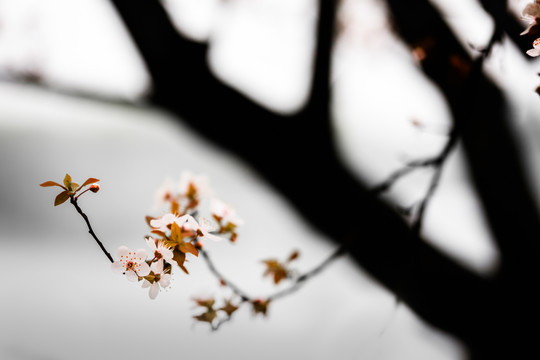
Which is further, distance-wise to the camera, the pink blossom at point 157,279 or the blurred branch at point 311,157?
the blurred branch at point 311,157

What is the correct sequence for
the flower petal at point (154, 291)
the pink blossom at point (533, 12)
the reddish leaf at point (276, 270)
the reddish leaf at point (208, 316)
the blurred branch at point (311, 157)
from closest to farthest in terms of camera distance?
1. the pink blossom at point (533, 12)
2. the flower petal at point (154, 291)
3. the reddish leaf at point (208, 316)
4. the reddish leaf at point (276, 270)
5. the blurred branch at point (311, 157)

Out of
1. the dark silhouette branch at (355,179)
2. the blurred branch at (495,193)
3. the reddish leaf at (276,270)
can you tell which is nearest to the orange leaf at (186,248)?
the reddish leaf at (276,270)

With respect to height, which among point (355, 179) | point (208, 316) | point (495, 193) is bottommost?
point (495, 193)

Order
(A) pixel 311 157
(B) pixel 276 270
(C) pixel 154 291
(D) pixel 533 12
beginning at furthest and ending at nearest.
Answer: (A) pixel 311 157, (B) pixel 276 270, (C) pixel 154 291, (D) pixel 533 12

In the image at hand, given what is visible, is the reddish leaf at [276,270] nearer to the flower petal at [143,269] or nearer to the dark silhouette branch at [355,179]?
the dark silhouette branch at [355,179]

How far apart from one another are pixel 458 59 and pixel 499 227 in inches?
20.3

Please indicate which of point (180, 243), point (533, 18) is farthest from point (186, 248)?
point (533, 18)

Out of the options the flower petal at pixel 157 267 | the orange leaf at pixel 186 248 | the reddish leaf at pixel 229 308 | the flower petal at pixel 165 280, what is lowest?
the reddish leaf at pixel 229 308

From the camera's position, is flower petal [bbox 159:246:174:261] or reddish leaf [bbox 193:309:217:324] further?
reddish leaf [bbox 193:309:217:324]

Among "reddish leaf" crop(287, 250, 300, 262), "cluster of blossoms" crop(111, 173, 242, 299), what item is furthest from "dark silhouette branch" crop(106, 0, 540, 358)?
"cluster of blossoms" crop(111, 173, 242, 299)

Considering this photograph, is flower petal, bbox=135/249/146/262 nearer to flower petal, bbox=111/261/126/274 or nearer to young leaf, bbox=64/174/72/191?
flower petal, bbox=111/261/126/274

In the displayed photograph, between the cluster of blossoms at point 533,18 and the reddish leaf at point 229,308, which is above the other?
the cluster of blossoms at point 533,18

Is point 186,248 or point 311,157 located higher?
point 186,248

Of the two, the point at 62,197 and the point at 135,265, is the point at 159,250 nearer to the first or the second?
the point at 135,265
